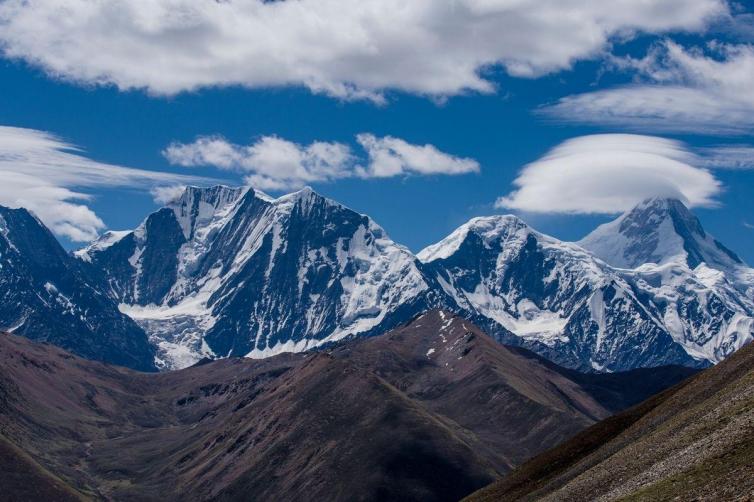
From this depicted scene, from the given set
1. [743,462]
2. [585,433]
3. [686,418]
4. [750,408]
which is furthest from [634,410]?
[743,462]

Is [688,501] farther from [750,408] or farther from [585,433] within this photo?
[585,433]

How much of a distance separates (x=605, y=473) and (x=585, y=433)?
45.2 m

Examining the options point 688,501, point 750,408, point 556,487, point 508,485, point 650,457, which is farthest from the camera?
point 508,485

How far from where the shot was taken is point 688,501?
3396 inches

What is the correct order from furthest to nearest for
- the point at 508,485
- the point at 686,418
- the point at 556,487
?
1. the point at 508,485
2. the point at 556,487
3. the point at 686,418

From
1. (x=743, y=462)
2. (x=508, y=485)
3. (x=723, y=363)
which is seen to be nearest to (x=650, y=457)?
(x=743, y=462)

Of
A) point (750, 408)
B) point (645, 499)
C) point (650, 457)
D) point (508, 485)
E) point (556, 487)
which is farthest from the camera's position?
point (508, 485)

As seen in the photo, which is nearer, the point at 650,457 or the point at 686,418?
the point at 650,457

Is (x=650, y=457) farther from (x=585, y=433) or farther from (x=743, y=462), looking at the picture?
(x=585, y=433)

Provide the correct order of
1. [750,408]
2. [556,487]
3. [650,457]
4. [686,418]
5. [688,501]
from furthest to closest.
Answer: [556,487], [686,418], [650,457], [750,408], [688,501]

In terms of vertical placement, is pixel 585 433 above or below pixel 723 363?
below

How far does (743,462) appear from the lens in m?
87.6

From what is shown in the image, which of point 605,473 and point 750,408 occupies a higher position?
point 750,408

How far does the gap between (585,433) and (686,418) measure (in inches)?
1820
